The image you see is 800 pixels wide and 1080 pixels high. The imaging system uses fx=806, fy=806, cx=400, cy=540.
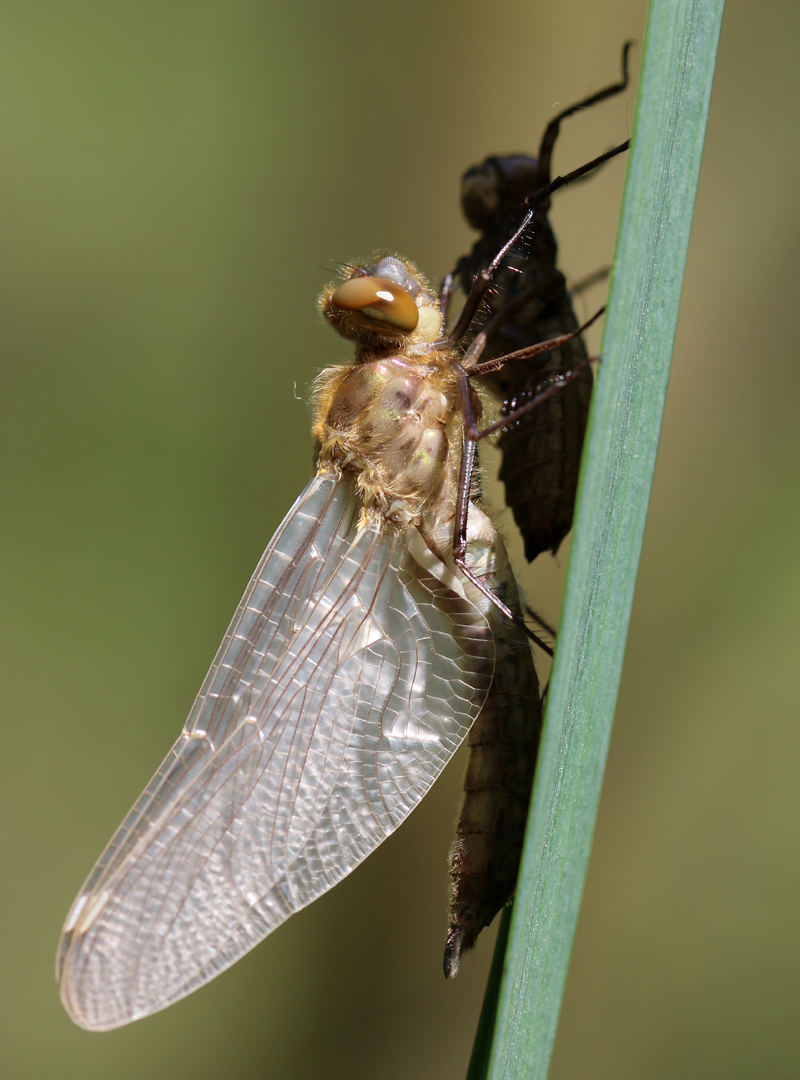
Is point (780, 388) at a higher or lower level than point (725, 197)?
lower

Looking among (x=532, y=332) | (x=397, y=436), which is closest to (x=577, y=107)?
(x=532, y=332)

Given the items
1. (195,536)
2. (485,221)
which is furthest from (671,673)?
(195,536)

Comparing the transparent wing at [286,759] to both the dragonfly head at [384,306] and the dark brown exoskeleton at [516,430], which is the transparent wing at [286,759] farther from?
the dragonfly head at [384,306]

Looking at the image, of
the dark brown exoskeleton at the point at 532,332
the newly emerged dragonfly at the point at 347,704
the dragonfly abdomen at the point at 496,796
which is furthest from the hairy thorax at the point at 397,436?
the dragonfly abdomen at the point at 496,796

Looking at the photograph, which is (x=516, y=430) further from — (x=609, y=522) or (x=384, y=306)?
(x=609, y=522)

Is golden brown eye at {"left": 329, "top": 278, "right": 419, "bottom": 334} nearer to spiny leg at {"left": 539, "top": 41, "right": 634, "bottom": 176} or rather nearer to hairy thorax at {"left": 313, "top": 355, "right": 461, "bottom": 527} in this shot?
hairy thorax at {"left": 313, "top": 355, "right": 461, "bottom": 527}

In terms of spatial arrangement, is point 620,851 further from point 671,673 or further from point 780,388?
point 780,388
